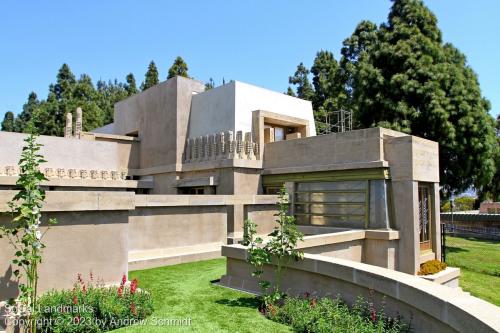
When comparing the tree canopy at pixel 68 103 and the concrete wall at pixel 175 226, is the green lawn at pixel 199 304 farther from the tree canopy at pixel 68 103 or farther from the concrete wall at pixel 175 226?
the tree canopy at pixel 68 103

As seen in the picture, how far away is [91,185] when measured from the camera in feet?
63.3

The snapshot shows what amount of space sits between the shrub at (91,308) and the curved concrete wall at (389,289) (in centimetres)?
243

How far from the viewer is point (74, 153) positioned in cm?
2017

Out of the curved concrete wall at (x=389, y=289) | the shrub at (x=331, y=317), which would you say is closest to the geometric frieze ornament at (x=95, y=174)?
the curved concrete wall at (x=389, y=289)

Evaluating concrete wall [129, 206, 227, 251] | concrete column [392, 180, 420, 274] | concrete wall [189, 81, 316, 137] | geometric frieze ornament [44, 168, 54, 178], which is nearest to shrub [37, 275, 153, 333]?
concrete wall [129, 206, 227, 251]

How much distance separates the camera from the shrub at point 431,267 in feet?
46.5

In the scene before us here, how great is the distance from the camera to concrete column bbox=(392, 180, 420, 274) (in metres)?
14.0

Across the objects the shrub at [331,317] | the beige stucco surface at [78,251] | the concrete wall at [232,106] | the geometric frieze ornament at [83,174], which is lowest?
the shrub at [331,317]

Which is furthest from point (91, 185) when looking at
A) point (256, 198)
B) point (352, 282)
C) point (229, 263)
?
point (352, 282)

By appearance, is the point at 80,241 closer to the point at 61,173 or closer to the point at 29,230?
the point at 29,230

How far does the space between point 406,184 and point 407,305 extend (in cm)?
893

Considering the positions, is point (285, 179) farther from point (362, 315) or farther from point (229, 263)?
point (362, 315)

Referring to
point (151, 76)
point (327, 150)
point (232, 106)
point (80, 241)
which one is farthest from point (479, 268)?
point (151, 76)

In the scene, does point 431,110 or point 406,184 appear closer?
point 406,184
